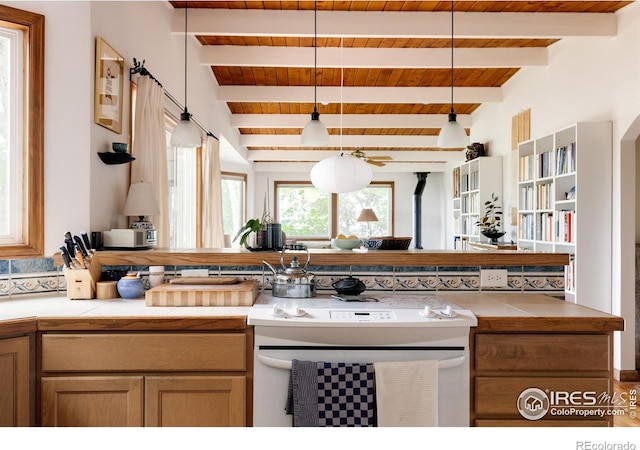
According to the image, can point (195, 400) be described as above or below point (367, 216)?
below

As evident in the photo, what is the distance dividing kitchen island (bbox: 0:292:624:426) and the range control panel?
31 centimetres

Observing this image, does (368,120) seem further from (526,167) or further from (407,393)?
(407,393)

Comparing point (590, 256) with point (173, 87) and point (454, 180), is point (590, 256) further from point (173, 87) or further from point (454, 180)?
point (454, 180)

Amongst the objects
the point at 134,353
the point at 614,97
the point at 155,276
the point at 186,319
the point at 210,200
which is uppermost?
the point at 614,97

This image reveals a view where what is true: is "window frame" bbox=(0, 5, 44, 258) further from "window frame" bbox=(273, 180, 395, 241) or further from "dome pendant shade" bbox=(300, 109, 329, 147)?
"window frame" bbox=(273, 180, 395, 241)

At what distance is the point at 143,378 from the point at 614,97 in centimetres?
383

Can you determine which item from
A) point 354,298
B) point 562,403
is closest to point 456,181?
point 354,298

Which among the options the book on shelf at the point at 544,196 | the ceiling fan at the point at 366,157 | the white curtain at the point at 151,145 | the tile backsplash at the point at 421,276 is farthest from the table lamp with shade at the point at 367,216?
the tile backsplash at the point at 421,276

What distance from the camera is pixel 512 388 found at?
1758mm

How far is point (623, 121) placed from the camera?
12.0ft

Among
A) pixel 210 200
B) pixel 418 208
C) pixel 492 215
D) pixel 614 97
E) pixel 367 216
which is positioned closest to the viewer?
pixel 614 97

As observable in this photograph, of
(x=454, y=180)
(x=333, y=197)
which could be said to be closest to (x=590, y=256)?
(x=454, y=180)

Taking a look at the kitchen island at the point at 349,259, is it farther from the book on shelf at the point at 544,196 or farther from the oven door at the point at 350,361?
the book on shelf at the point at 544,196

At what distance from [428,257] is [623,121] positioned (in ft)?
7.94
